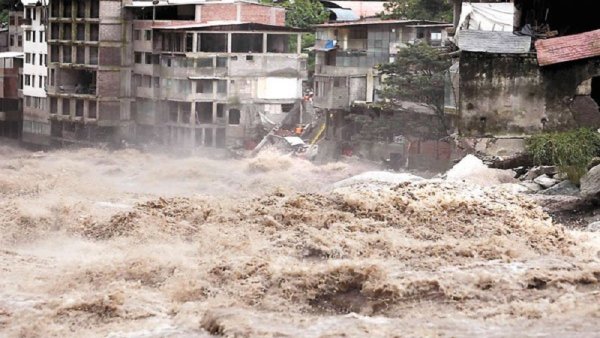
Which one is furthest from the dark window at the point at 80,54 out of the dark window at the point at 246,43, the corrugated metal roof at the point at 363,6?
the corrugated metal roof at the point at 363,6

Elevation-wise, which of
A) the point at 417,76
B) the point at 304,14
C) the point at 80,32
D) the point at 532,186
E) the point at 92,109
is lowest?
the point at 92,109

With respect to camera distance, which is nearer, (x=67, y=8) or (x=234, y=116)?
(x=234, y=116)

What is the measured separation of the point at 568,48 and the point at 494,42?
6.32ft

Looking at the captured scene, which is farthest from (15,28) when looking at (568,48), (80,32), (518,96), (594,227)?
(594,227)

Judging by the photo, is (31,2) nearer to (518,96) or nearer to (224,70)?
(224,70)

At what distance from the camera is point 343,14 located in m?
55.8

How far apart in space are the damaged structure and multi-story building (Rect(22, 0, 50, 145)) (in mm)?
32770

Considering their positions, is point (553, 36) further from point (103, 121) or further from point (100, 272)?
point (103, 121)

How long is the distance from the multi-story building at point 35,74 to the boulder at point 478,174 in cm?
3142

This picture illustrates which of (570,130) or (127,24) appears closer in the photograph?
(570,130)

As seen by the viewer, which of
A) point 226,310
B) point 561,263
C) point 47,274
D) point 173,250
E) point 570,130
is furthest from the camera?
point 570,130

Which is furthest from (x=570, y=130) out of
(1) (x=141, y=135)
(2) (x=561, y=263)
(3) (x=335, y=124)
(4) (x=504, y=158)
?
(1) (x=141, y=135)

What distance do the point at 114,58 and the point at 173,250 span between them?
102 ft

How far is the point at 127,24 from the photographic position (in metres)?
50.5
